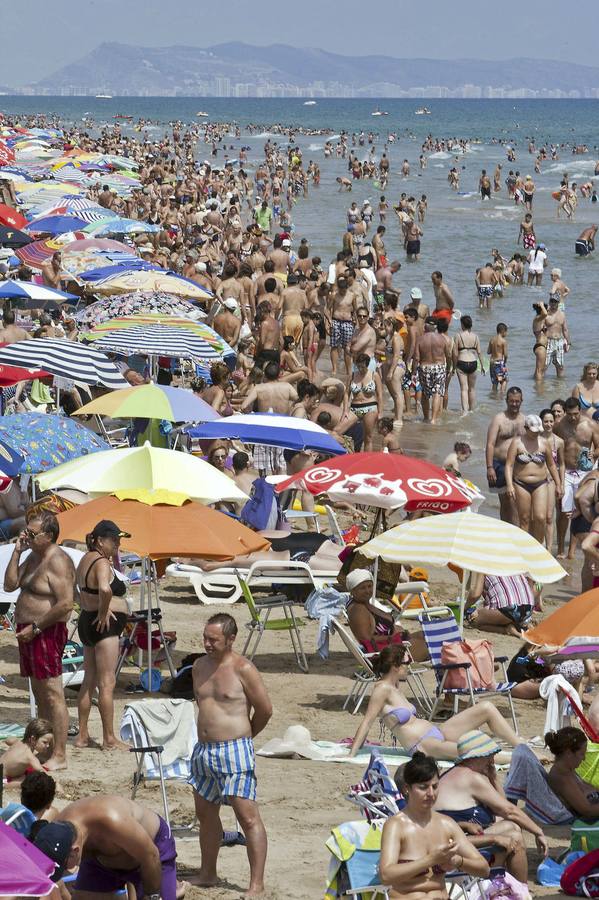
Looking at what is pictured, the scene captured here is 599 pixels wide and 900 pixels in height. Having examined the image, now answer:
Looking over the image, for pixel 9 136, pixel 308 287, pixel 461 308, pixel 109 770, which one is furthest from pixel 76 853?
pixel 9 136

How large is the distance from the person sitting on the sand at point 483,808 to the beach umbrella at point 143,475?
2.78 metres

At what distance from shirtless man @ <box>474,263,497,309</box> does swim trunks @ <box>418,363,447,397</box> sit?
979 cm

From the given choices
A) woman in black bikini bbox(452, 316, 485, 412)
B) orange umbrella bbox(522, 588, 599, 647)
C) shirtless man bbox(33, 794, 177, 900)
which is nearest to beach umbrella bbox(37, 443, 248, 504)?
orange umbrella bbox(522, 588, 599, 647)

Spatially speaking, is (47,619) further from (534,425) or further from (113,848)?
(534,425)

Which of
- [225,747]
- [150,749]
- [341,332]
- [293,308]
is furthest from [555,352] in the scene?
[225,747]

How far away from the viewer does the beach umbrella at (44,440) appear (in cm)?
941

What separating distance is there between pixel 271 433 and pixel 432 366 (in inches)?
254

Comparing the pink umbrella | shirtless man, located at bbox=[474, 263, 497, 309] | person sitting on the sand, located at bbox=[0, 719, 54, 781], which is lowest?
shirtless man, located at bbox=[474, 263, 497, 309]

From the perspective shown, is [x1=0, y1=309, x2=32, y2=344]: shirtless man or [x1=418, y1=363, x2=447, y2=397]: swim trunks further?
[x1=418, y1=363, x2=447, y2=397]: swim trunks

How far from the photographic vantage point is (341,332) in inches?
717

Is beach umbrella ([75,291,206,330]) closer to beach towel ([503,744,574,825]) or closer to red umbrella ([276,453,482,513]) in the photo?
red umbrella ([276,453,482,513])

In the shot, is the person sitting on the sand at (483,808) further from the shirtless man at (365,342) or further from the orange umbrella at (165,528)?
the shirtless man at (365,342)

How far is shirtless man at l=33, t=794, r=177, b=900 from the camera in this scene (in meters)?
4.69

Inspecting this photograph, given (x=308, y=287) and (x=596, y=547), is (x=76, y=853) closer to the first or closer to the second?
(x=596, y=547)
